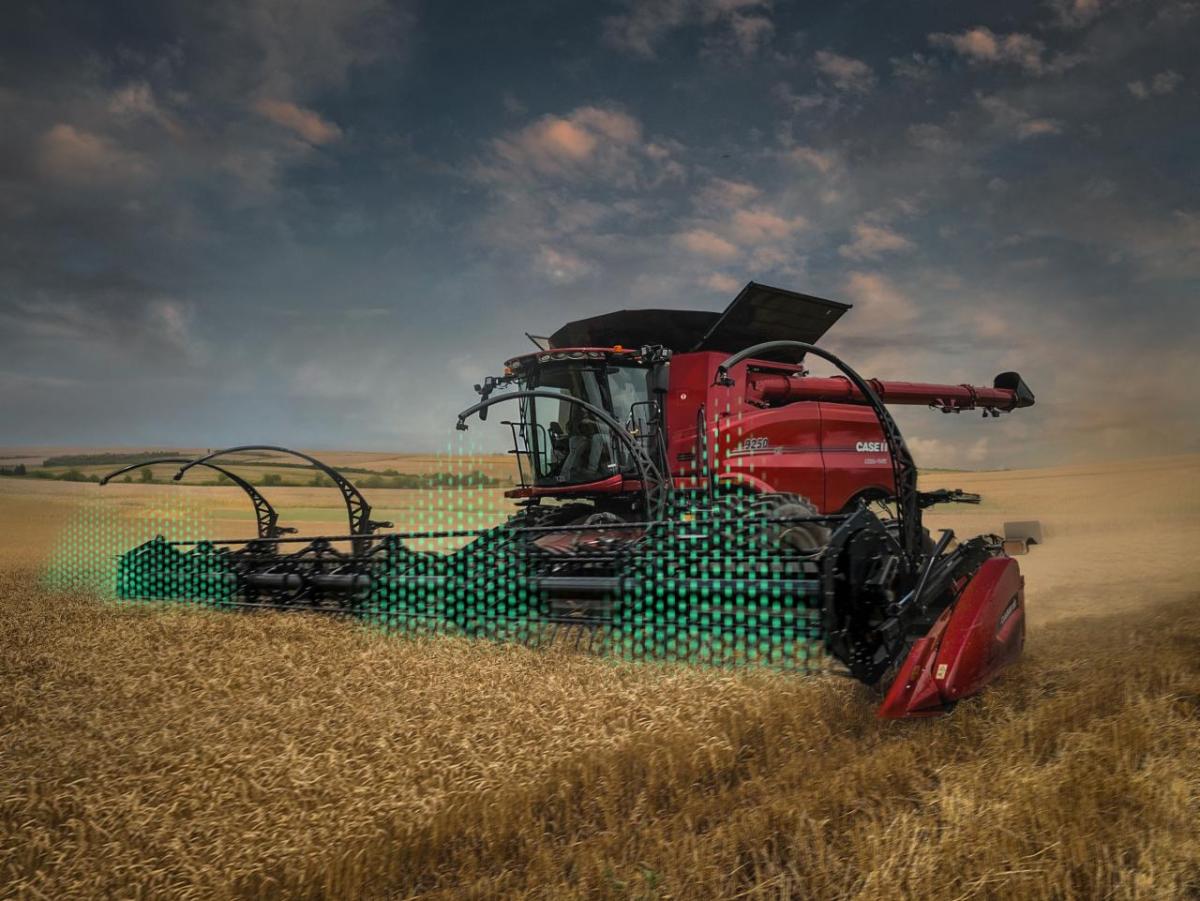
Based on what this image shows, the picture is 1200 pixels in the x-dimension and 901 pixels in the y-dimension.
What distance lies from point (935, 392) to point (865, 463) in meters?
2.34

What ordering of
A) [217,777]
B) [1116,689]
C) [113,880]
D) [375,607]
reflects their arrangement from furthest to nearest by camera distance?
[375,607] < [1116,689] < [217,777] < [113,880]

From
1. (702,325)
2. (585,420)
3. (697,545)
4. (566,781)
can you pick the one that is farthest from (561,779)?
(702,325)

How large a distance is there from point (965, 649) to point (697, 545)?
132 cm

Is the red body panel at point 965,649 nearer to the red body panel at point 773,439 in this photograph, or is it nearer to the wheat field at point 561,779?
the wheat field at point 561,779

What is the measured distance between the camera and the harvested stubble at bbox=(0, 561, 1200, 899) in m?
2.21

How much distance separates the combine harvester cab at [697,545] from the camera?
3.69m

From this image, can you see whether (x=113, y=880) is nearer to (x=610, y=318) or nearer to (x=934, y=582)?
(x=934, y=582)

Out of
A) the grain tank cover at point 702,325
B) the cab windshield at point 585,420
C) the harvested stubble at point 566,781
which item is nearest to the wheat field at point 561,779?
Result: the harvested stubble at point 566,781

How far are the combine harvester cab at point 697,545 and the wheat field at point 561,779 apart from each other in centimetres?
26

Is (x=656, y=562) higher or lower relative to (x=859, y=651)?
higher

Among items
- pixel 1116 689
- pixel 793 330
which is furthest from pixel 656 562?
pixel 793 330

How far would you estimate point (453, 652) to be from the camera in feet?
14.8

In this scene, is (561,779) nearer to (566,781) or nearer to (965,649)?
(566,781)

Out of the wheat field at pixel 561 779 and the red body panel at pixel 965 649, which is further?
the red body panel at pixel 965 649
